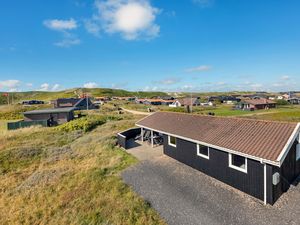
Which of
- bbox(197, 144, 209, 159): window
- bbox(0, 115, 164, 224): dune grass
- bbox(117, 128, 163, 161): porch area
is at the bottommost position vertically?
bbox(0, 115, 164, 224): dune grass

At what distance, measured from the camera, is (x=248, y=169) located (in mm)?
9820

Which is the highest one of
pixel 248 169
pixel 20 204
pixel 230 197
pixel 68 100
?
pixel 68 100

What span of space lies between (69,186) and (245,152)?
436 inches

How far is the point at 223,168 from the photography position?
1130cm

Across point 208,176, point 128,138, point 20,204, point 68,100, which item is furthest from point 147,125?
point 68,100

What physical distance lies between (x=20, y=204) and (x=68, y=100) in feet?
213

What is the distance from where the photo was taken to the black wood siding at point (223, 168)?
374 inches

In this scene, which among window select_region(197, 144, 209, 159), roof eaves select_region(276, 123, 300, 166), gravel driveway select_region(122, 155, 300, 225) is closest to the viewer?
gravel driveway select_region(122, 155, 300, 225)

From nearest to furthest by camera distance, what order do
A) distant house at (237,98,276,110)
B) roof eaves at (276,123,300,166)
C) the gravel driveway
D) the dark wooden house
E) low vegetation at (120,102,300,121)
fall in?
1. the gravel driveway
2. roof eaves at (276,123,300,166)
3. the dark wooden house
4. low vegetation at (120,102,300,121)
5. distant house at (237,98,276,110)

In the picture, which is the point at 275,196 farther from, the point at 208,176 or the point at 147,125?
the point at 147,125

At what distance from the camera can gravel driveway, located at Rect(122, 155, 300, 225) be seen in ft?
27.3

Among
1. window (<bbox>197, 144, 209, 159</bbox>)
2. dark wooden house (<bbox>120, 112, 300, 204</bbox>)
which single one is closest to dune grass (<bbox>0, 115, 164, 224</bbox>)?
dark wooden house (<bbox>120, 112, 300, 204</bbox>)

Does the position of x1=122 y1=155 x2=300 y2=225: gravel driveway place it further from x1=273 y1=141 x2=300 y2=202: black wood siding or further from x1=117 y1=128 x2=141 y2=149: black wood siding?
x1=117 y1=128 x2=141 y2=149: black wood siding

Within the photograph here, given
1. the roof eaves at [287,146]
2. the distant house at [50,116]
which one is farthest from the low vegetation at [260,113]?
the roof eaves at [287,146]
